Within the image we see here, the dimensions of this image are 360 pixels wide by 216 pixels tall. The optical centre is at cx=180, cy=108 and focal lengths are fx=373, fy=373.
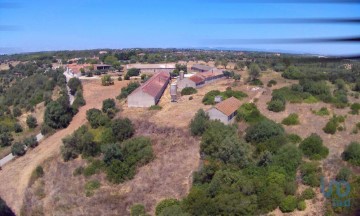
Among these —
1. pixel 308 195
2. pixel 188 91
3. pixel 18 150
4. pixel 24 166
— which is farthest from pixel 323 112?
pixel 18 150

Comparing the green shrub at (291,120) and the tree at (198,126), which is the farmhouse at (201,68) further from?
the tree at (198,126)

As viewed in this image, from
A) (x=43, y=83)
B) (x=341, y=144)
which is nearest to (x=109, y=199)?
(x=341, y=144)

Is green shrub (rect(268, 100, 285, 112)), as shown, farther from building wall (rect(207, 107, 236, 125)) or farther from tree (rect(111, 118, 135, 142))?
tree (rect(111, 118, 135, 142))

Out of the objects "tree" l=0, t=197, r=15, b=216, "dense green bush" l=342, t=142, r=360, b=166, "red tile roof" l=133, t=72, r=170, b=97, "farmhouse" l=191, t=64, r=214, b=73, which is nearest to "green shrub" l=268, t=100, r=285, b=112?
"dense green bush" l=342, t=142, r=360, b=166

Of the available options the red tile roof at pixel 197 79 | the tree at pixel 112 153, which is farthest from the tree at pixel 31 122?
the tree at pixel 112 153

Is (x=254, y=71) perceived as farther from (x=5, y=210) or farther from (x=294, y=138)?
(x=5, y=210)

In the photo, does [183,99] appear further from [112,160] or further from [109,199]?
[109,199]
